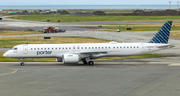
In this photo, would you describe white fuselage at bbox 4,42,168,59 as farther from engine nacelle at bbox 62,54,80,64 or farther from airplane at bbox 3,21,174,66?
engine nacelle at bbox 62,54,80,64

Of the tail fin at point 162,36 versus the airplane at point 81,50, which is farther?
the tail fin at point 162,36

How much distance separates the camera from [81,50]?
41.6 meters

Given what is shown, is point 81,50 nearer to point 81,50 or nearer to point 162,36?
point 81,50

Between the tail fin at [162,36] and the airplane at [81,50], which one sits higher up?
the tail fin at [162,36]

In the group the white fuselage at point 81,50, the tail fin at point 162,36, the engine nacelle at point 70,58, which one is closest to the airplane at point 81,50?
the white fuselage at point 81,50

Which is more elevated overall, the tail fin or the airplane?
the tail fin

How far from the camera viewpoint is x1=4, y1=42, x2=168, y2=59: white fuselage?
41188 mm

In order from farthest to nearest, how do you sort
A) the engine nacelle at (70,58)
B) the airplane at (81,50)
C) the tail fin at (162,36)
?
the tail fin at (162,36), the airplane at (81,50), the engine nacelle at (70,58)

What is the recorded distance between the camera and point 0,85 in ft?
Result: 92.1

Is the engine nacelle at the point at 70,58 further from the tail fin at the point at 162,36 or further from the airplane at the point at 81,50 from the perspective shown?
the tail fin at the point at 162,36

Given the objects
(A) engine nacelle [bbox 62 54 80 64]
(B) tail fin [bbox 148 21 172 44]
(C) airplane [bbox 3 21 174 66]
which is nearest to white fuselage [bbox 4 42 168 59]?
(C) airplane [bbox 3 21 174 66]

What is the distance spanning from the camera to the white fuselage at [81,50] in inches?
1622

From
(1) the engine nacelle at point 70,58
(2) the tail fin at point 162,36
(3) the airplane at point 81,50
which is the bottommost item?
(1) the engine nacelle at point 70,58

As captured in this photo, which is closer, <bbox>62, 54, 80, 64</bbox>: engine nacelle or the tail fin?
<bbox>62, 54, 80, 64</bbox>: engine nacelle
